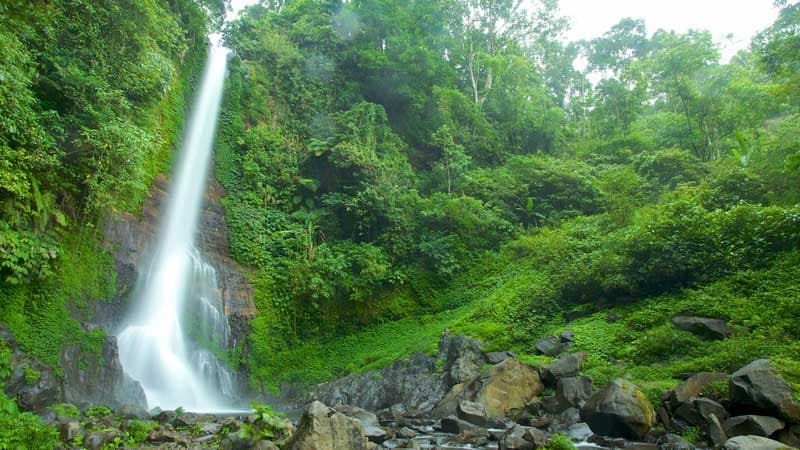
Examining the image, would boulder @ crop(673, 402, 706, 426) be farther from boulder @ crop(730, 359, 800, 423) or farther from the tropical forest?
boulder @ crop(730, 359, 800, 423)

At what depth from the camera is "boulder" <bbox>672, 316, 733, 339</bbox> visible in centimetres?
929

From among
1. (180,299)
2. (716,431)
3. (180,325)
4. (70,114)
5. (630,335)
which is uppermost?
(70,114)

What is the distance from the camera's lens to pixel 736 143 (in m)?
21.2

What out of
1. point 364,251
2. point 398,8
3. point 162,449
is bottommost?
point 162,449

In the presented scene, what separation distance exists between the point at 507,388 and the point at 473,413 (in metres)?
1.11

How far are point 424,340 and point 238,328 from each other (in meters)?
5.95


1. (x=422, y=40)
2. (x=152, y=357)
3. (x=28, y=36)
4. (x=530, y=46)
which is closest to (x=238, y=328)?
(x=152, y=357)

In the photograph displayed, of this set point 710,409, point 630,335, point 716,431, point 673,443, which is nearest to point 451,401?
point 630,335

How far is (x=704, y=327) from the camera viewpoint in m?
9.59

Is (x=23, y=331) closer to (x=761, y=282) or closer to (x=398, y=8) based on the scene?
(x=761, y=282)

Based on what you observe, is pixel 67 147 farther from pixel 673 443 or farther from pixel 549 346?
pixel 673 443

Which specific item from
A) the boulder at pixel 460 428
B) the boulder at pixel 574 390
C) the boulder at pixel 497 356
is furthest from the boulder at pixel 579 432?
the boulder at pixel 497 356

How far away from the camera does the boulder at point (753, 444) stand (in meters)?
5.61

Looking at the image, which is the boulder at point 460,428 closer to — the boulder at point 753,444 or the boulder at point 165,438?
the boulder at point 753,444
